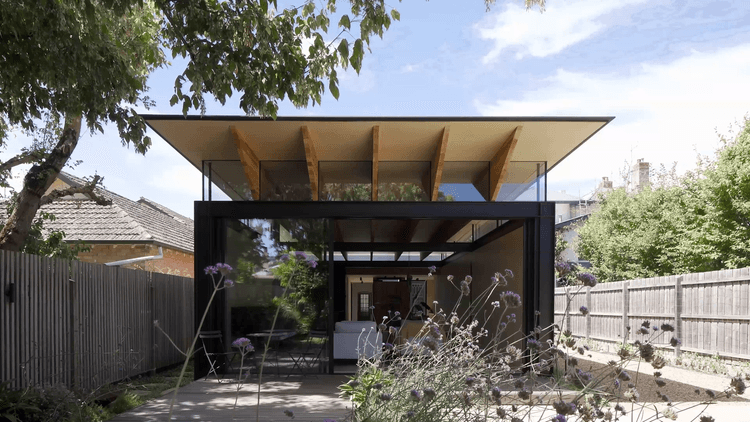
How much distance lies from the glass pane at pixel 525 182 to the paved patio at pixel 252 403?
374 cm

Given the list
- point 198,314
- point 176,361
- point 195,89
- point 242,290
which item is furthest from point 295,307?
point 195,89

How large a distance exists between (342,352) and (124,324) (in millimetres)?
3375

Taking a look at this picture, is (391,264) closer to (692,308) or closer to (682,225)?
(682,225)

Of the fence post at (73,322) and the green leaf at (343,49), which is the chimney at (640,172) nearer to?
the green leaf at (343,49)

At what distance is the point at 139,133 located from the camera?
6289mm

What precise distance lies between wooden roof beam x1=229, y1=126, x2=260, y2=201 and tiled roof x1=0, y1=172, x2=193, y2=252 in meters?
5.47

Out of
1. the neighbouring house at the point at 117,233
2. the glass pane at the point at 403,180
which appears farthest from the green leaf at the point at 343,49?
the neighbouring house at the point at 117,233

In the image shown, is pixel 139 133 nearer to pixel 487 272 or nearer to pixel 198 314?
pixel 198 314

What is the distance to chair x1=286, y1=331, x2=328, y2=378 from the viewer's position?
8875 mm

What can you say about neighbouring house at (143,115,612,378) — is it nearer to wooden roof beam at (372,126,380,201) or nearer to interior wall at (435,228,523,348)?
wooden roof beam at (372,126,380,201)

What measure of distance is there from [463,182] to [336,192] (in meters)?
1.99

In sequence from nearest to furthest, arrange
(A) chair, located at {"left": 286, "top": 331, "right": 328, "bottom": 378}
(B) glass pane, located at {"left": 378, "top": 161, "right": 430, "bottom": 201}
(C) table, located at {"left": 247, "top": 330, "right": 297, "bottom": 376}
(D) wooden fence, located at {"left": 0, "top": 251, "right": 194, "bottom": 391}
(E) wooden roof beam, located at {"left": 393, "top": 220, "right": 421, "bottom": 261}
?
1. (D) wooden fence, located at {"left": 0, "top": 251, "right": 194, "bottom": 391}
2. (C) table, located at {"left": 247, "top": 330, "right": 297, "bottom": 376}
3. (A) chair, located at {"left": 286, "top": 331, "right": 328, "bottom": 378}
4. (B) glass pane, located at {"left": 378, "top": 161, "right": 430, "bottom": 201}
5. (E) wooden roof beam, located at {"left": 393, "top": 220, "right": 421, "bottom": 261}

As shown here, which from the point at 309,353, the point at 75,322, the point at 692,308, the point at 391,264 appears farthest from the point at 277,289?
the point at 391,264

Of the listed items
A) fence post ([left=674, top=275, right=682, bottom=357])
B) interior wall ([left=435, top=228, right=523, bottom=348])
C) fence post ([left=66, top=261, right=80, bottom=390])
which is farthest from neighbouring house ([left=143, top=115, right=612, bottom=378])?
fence post ([left=674, top=275, right=682, bottom=357])
